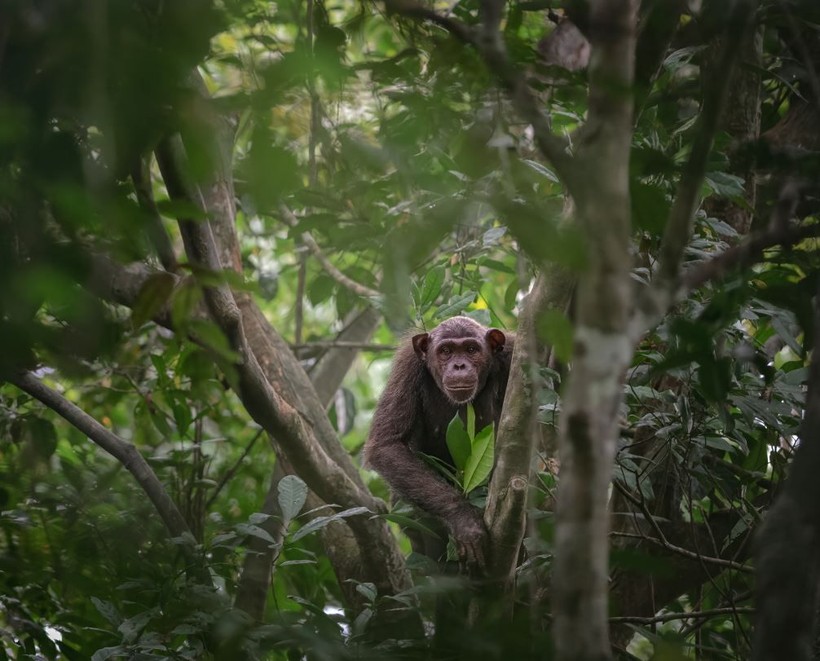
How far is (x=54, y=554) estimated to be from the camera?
3982mm

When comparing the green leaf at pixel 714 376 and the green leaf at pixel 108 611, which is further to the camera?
the green leaf at pixel 108 611

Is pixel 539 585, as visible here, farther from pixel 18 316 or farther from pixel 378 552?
pixel 18 316

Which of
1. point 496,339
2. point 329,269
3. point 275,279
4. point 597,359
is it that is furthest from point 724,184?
point 275,279

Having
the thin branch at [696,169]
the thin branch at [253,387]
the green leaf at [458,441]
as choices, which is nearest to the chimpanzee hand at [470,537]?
the green leaf at [458,441]

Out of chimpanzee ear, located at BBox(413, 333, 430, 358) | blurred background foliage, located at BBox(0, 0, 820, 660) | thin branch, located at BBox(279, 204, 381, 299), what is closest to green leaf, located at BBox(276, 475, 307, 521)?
blurred background foliage, located at BBox(0, 0, 820, 660)

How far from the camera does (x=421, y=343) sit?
245 inches

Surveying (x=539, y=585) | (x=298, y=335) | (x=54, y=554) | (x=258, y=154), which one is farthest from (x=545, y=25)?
(x=258, y=154)

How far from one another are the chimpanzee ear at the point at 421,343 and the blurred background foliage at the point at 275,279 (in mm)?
368

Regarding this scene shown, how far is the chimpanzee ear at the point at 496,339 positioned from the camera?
6.02m

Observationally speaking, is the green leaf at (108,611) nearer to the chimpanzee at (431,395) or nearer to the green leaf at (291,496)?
the green leaf at (291,496)

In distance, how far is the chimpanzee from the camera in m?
5.66

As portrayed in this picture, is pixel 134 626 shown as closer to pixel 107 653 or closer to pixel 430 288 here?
pixel 107 653

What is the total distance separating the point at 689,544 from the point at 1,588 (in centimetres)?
385

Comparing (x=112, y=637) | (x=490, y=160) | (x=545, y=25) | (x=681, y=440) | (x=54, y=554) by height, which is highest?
(x=545, y=25)
